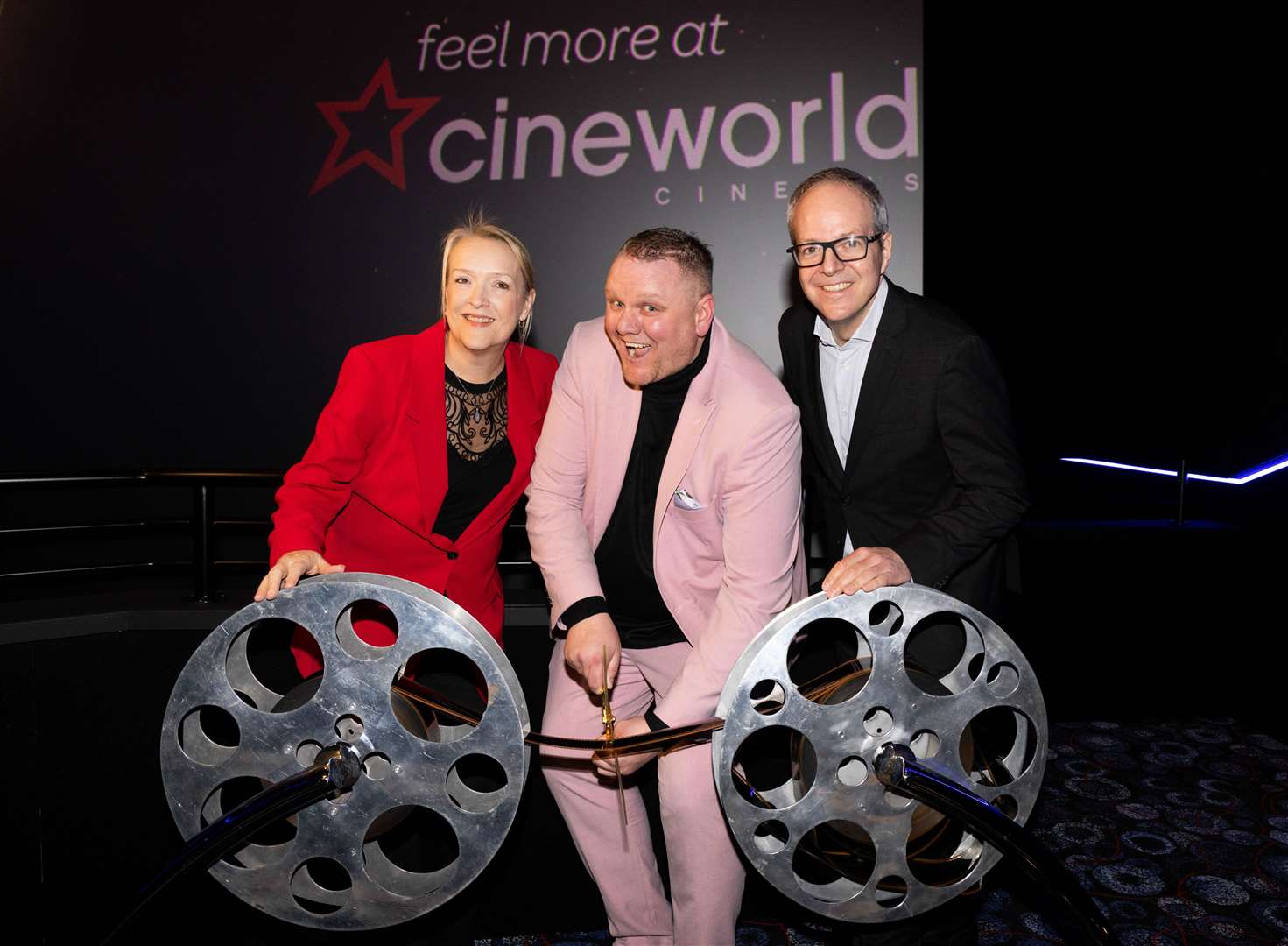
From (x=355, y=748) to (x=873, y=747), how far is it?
2.68 ft

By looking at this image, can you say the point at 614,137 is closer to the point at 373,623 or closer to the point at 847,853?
the point at 373,623

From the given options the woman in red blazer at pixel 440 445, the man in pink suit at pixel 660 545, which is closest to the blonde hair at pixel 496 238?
the woman in red blazer at pixel 440 445

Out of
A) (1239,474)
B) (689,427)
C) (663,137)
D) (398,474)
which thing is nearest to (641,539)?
(689,427)

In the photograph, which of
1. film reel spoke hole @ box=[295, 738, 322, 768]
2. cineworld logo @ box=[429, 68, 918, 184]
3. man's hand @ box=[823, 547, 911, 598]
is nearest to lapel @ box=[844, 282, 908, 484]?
man's hand @ box=[823, 547, 911, 598]

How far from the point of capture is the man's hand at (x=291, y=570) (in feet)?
5.04

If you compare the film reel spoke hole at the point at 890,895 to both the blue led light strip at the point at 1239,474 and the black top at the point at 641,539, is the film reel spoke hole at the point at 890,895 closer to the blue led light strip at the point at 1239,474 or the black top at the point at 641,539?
the black top at the point at 641,539

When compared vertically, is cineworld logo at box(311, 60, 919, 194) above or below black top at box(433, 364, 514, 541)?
above

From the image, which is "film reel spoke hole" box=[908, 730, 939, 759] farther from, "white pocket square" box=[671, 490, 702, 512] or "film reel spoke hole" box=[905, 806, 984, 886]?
"white pocket square" box=[671, 490, 702, 512]

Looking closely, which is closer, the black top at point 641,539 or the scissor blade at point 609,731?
the scissor blade at point 609,731

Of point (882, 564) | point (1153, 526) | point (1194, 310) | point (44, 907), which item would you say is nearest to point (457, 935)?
point (44, 907)

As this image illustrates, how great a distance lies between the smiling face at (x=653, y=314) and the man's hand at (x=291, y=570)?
0.66 metres

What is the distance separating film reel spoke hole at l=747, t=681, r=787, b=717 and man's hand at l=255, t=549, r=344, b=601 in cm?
74

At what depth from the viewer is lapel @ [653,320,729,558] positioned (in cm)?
190

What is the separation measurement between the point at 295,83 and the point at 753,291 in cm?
213
